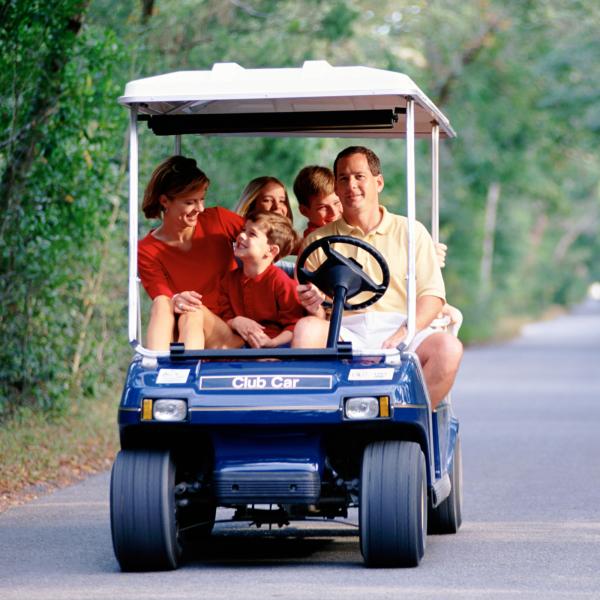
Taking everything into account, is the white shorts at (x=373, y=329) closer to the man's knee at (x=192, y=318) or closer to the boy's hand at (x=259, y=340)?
the boy's hand at (x=259, y=340)

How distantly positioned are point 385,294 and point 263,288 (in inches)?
23.1

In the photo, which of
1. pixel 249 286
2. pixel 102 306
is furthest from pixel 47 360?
pixel 249 286

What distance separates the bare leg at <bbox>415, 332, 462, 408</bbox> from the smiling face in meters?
0.91

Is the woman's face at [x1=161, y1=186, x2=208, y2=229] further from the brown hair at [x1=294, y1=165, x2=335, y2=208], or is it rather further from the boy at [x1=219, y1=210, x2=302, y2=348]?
the brown hair at [x1=294, y1=165, x2=335, y2=208]

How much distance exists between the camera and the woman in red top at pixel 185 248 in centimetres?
550

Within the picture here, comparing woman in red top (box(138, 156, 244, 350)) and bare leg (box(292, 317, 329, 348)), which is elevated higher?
woman in red top (box(138, 156, 244, 350))

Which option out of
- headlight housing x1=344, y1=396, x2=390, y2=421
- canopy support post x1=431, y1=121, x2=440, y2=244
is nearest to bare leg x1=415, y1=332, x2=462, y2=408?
headlight housing x1=344, y1=396, x2=390, y2=421

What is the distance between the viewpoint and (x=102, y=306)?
11.3 metres

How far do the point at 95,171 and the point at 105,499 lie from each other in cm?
350

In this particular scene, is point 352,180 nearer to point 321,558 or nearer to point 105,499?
point 321,558

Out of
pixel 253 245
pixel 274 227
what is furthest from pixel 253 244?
pixel 274 227

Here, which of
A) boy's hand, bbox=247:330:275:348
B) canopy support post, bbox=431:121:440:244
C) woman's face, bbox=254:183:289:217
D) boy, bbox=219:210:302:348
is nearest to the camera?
boy's hand, bbox=247:330:275:348

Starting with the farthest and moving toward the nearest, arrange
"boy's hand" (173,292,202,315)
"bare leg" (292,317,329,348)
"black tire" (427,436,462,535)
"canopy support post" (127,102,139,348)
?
1. "black tire" (427,436,462,535)
2. "boy's hand" (173,292,202,315)
3. "bare leg" (292,317,329,348)
4. "canopy support post" (127,102,139,348)

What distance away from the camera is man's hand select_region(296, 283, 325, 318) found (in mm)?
5133
